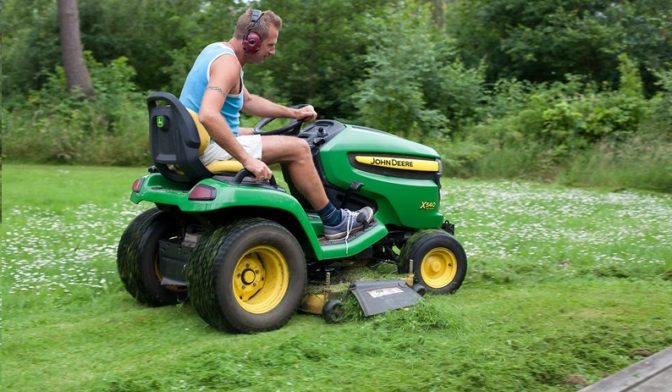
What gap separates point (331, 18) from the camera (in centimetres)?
1992

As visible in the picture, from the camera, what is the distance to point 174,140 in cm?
472

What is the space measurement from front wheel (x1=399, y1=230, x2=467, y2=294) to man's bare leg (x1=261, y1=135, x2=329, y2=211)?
0.82 m

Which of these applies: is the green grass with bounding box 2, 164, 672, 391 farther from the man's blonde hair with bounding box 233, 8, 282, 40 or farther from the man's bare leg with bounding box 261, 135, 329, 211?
the man's blonde hair with bounding box 233, 8, 282, 40

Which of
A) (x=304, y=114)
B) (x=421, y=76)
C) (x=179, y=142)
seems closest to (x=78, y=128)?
(x=421, y=76)

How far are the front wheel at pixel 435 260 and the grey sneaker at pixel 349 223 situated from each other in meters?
0.41

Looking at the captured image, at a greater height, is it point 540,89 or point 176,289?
point 540,89

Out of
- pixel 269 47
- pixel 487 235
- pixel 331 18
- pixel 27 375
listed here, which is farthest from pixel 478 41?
pixel 27 375

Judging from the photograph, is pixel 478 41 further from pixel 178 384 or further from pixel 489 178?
pixel 178 384

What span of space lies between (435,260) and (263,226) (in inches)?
63.4

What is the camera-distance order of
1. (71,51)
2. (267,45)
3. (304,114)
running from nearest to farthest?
1. (267,45)
2. (304,114)
3. (71,51)

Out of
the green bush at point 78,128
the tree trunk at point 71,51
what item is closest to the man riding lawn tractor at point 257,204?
the green bush at point 78,128

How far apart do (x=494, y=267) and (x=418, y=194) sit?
1096mm

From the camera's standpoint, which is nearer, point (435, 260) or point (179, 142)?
point (179, 142)

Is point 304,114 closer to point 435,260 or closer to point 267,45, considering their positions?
point 267,45
